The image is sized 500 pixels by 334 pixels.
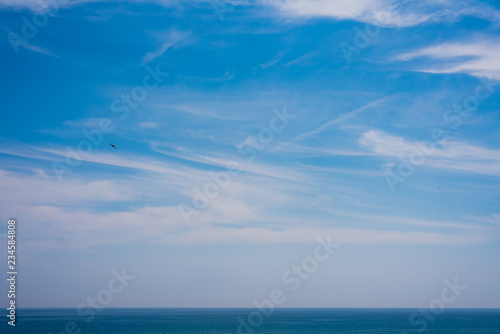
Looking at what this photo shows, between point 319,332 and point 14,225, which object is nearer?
point 14,225

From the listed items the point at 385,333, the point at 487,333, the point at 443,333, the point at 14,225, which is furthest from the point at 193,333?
the point at 14,225

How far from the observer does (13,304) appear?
3759 cm

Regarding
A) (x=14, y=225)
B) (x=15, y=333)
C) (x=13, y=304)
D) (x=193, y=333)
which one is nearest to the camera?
(x=14, y=225)

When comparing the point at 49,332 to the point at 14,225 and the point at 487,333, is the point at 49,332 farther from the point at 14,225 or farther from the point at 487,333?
the point at 487,333

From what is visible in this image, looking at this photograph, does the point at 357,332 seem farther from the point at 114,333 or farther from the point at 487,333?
the point at 114,333

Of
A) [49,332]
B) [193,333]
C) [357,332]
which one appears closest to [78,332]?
[49,332]

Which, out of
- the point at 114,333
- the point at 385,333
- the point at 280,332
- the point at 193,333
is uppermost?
the point at 114,333

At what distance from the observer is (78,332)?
12069cm

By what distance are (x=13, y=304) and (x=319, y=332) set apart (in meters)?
97.1

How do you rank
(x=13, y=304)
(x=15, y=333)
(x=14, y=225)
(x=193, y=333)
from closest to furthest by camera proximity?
1. (x=14, y=225)
2. (x=13, y=304)
3. (x=15, y=333)
4. (x=193, y=333)

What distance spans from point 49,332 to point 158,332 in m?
28.0

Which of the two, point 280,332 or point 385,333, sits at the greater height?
point 280,332

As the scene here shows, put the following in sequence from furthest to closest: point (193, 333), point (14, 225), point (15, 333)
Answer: point (193, 333), point (15, 333), point (14, 225)

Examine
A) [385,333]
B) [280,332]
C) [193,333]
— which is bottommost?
[385,333]
